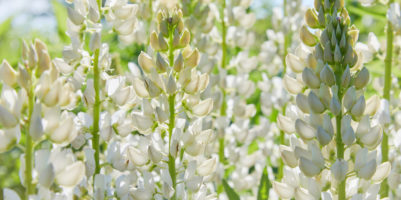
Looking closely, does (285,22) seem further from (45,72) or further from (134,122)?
(45,72)

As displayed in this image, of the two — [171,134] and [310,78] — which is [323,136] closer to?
[310,78]

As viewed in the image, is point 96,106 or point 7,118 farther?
point 96,106

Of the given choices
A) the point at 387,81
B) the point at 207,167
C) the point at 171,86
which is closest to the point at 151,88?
the point at 171,86

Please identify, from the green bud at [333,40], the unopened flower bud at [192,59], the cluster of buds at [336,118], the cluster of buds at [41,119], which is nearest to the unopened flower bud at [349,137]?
the cluster of buds at [336,118]

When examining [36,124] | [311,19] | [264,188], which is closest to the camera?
[36,124]

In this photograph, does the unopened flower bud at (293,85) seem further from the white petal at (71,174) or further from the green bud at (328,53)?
the white petal at (71,174)

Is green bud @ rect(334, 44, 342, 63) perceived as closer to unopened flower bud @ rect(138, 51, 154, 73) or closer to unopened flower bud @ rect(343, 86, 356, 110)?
unopened flower bud @ rect(343, 86, 356, 110)

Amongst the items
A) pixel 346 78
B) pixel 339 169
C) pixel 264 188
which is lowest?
pixel 264 188

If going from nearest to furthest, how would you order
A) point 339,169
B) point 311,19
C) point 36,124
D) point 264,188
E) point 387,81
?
point 36,124
point 339,169
point 311,19
point 264,188
point 387,81
